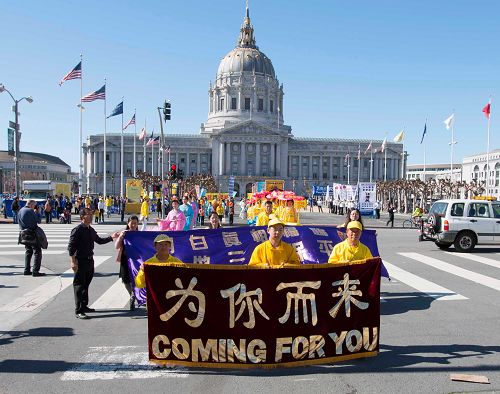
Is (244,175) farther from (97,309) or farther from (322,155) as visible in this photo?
(97,309)

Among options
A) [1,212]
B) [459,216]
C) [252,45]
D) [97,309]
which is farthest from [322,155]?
[97,309]

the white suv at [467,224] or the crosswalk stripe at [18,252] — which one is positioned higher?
the white suv at [467,224]

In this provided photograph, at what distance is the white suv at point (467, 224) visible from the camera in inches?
600

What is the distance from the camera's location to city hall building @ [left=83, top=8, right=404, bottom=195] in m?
111

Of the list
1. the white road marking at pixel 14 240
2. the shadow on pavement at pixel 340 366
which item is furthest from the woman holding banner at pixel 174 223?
the white road marking at pixel 14 240

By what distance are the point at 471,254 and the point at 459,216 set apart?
1.26 m

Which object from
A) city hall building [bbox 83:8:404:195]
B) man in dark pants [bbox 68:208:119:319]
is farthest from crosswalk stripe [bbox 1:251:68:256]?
city hall building [bbox 83:8:404:195]

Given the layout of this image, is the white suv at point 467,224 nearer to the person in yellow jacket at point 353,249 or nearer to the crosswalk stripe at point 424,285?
the crosswalk stripe at point 424,285

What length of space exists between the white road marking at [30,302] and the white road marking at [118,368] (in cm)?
194

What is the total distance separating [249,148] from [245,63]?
23.1m

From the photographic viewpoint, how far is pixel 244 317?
16.8ft

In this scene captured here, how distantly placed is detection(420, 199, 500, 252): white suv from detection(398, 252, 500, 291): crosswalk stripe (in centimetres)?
136

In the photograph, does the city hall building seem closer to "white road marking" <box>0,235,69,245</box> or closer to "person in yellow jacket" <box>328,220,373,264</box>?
"white road marking" <box>0,235,69,245</box>

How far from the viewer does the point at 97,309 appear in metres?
7.89
